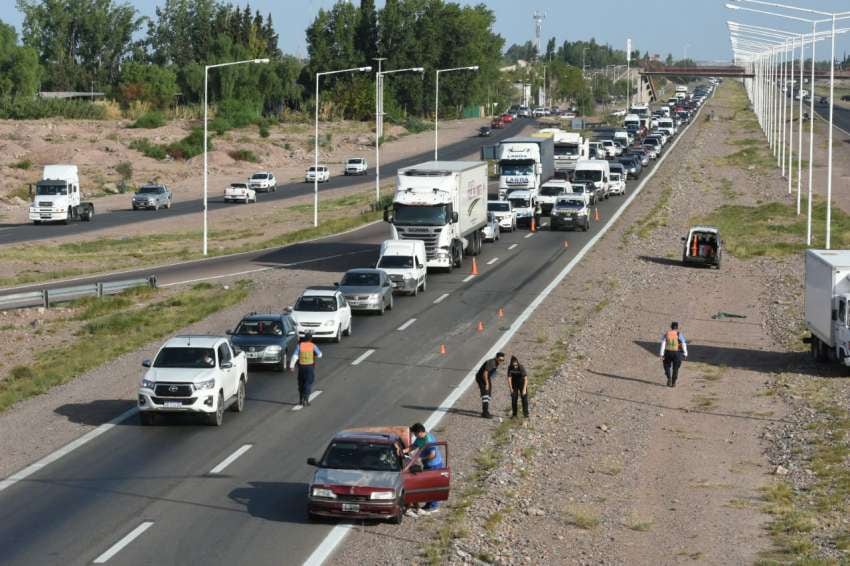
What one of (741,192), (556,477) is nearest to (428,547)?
(556,477)

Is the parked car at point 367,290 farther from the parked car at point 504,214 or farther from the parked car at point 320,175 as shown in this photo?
the parked car at point 320,175

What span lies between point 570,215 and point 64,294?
31906mm

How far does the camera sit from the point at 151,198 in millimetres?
96750

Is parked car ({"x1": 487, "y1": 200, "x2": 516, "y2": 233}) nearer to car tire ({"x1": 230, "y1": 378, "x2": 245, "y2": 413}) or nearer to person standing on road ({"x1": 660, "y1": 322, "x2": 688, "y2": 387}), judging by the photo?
person standing on road ({"x1": 660, "y1": 322, "x2": 688, "y2": 387})

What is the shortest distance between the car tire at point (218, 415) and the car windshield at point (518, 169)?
52.6m

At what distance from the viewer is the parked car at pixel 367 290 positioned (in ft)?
150

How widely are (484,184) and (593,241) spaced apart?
9722mm

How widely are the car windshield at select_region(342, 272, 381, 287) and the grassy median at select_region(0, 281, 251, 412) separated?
15.2 ft

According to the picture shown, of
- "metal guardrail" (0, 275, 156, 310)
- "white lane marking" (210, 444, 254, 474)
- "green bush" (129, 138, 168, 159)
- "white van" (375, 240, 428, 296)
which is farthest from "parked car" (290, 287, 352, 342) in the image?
"green bush" (129, 138, 168, 159)

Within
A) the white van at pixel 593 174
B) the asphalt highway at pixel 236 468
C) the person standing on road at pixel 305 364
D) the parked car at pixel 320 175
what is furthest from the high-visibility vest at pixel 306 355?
the parked car at pixel 320 175

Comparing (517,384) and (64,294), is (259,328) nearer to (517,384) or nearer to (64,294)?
(517,384)

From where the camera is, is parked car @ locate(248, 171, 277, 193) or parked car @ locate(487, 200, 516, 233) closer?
parked car @ locate(487, 200, 516, 233)

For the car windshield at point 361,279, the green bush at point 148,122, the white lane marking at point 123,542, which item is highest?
the green bush at point 148,122

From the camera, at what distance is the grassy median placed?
36125 mm
